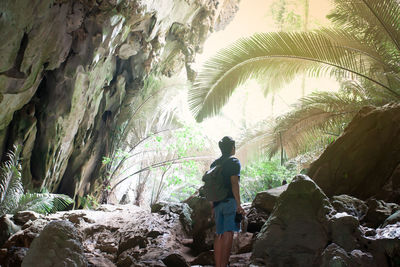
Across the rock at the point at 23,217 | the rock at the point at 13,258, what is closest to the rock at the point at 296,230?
the rock at the point at 13,258

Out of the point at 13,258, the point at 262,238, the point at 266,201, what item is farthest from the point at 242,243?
the point at 13,258

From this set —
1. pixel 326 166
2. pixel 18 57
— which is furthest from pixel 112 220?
pixel 326 166

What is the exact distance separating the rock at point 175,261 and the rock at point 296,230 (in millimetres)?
845

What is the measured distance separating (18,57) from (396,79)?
675 centimetres

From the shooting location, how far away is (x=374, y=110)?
5.16 metres

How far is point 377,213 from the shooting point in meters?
3.71

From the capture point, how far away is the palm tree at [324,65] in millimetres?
6526

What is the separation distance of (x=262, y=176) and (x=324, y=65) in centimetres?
753

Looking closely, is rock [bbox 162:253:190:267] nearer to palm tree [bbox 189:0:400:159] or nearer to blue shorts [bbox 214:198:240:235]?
blue shorts [bbox 214:198:240:235]

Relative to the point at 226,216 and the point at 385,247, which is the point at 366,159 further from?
the point at 226,216

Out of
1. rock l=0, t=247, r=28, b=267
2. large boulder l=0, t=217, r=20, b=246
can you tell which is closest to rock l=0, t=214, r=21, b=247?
large boulder l=0, t=217, r=20, b=246

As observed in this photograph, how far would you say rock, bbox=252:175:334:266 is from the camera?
293cm

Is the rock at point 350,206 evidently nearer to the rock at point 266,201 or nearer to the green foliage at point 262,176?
the rock at point 266,201

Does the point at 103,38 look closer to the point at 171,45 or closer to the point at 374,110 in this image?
the point at 171,45
